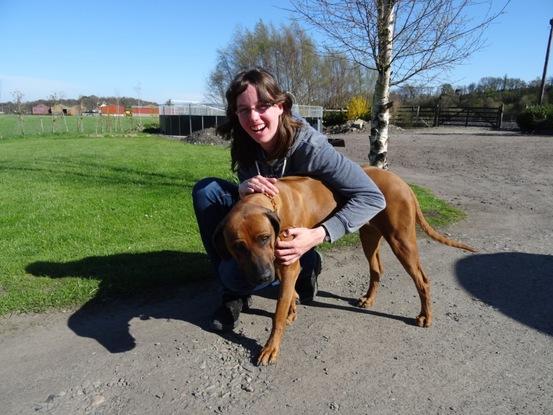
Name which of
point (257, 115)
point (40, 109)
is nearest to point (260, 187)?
point (257, 115)

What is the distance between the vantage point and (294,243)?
3.07 meters

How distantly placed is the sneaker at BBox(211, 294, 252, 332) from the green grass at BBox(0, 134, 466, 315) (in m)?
0.93

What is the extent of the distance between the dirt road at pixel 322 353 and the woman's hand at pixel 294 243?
30.8 inches

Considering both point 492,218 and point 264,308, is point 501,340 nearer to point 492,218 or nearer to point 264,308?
point 264,308

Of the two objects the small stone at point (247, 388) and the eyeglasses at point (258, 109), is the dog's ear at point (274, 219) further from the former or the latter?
the small stone at point (247, 388)

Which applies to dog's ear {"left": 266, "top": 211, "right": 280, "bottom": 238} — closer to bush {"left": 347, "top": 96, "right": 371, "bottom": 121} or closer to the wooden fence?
bush {"left": 347, "top": 96, "right": 371, "bottom": 121}

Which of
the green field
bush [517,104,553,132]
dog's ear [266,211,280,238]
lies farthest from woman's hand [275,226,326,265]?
the green field

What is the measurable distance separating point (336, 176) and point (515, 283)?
259 cm

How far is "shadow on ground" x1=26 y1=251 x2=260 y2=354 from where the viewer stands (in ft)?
11.6

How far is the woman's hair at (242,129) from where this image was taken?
130 inches

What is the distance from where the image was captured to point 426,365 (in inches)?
124

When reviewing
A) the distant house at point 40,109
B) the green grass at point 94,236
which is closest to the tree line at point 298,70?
the green grass at point 94,236

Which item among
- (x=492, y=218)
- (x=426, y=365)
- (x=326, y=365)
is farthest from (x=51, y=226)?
(x=492, y=218)

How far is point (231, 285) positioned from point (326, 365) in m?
0.99
